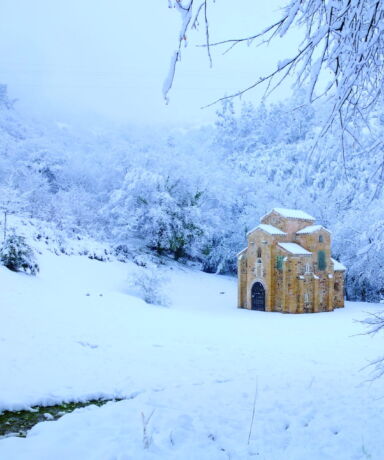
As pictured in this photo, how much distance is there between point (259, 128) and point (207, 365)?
39528 mm

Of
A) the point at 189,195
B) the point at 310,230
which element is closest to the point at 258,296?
the point at 310,230

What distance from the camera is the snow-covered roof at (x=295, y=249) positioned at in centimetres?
2155

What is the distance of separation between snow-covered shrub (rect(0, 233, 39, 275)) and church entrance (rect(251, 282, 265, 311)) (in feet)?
38.3

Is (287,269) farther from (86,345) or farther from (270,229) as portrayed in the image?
(86,345)

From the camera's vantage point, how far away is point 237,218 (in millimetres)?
35062

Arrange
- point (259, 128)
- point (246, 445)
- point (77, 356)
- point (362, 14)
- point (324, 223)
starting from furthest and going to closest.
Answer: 1. point (259, 128)
2. point (324, 223)
3. point (77, 356)
4. point (246, 445)
5. point (362, 14)

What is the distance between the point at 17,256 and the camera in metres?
16.0

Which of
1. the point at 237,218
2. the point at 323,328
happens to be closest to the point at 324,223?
the point at 237,218

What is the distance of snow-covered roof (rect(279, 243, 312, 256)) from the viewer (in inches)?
848

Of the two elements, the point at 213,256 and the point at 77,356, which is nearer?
the point at 77,356

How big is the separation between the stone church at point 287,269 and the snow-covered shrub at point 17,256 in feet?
37.6

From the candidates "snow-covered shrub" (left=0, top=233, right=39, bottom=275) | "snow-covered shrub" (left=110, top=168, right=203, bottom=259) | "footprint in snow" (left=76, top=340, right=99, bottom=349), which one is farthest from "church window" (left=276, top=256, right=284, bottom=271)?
"footprint in snow" (left=76, top=340, right=99, bottom=349)

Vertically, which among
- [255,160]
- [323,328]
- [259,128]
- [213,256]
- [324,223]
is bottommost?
[323,328]

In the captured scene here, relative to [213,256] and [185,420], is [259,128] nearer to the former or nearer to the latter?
[213,256]
